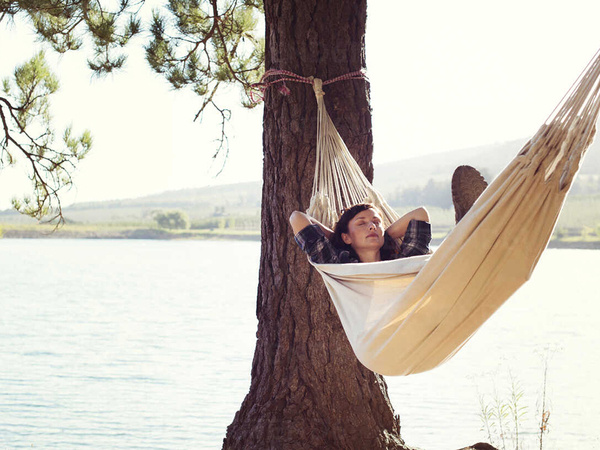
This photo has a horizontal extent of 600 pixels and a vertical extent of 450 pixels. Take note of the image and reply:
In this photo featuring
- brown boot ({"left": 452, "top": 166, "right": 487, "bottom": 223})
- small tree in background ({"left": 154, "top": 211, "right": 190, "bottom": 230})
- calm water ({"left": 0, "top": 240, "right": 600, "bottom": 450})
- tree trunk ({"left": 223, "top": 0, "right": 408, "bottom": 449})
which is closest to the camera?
brown boot ({"left": 452, "top": 166, "right": 487, "bottom": 223})

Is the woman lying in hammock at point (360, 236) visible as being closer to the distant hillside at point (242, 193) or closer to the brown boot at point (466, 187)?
the brown boot at point (466, 187)

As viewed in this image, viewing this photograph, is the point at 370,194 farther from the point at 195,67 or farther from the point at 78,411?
the point at 78,411

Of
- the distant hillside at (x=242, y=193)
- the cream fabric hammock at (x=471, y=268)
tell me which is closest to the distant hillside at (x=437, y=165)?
the distant hillside at (x=242, y=193)

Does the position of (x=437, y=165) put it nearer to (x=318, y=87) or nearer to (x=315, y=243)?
(x=318, y=87)

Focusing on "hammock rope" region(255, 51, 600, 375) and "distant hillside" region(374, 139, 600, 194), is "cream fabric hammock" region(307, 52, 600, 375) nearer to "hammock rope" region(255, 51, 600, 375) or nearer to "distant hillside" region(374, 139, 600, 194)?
"hammock rope" region(255, 51, 600, 375)

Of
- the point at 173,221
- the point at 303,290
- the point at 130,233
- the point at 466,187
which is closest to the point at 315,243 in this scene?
the point at 303,290

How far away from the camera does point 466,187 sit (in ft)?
6.34

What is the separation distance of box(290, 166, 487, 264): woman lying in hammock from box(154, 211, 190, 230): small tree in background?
31476 mm

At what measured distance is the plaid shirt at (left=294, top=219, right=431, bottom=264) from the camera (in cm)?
212

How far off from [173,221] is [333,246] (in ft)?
106

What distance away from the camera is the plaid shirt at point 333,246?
2.12 m

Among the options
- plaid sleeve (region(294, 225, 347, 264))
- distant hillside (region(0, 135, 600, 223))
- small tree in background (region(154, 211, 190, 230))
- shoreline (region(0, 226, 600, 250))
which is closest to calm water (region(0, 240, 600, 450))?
plaid sleeve (region(294, 225, 347, 264))

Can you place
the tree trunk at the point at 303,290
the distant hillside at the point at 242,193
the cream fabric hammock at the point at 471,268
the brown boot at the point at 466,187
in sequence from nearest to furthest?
the cream fabric hammock at the point at 471,268
the brown boot at the point at 466,187
the tree trunk at the point at 303,290
the distant hillside at the point at 242,193

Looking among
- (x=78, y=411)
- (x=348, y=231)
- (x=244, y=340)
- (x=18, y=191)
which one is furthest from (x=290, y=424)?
(x=244, y=340)
